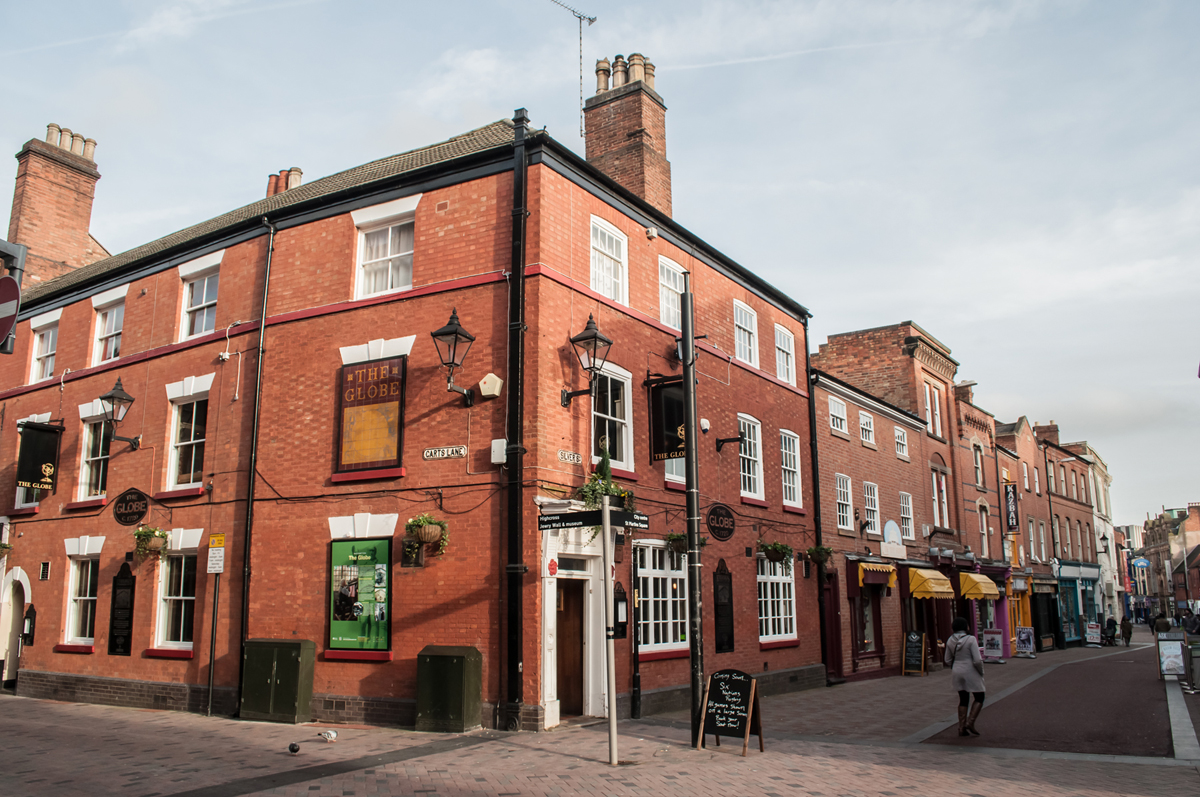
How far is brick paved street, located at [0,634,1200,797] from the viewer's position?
27.3 ft

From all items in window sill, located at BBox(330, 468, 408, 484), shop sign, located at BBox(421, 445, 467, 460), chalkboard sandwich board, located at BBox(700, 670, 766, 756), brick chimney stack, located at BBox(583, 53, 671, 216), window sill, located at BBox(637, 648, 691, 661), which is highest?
brick chimney stack, located at BBox(583, 53, 671, 216)

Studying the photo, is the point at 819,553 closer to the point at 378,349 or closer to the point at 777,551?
the point at 777,551

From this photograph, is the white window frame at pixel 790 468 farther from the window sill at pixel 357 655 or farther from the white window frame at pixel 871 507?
the window sill at pixel 357 655

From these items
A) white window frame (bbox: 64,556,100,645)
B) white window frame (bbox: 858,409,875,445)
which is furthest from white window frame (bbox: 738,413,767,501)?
white window frame (bbox: 64,556,100,645)

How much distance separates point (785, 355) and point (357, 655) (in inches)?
481

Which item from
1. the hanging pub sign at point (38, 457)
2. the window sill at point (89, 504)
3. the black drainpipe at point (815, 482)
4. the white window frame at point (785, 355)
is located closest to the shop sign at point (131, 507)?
the window sill at point (89, 504)

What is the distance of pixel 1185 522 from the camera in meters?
101

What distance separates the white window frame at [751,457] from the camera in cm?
1764

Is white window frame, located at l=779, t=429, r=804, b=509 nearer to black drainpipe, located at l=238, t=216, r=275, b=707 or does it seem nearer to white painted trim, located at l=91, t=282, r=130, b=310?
black drainpipe, located at l=238, t=216, r=275, b=707

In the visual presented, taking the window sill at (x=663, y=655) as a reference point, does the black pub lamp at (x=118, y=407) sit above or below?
above

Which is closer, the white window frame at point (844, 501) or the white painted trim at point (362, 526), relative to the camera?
the white painted trim at point (362, 526)

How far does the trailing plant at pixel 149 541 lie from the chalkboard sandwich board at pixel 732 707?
10.2 m

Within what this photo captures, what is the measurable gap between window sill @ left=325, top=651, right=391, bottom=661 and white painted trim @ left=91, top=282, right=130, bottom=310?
9735 millimetres

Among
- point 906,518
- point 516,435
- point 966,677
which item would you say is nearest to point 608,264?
point 516,435
